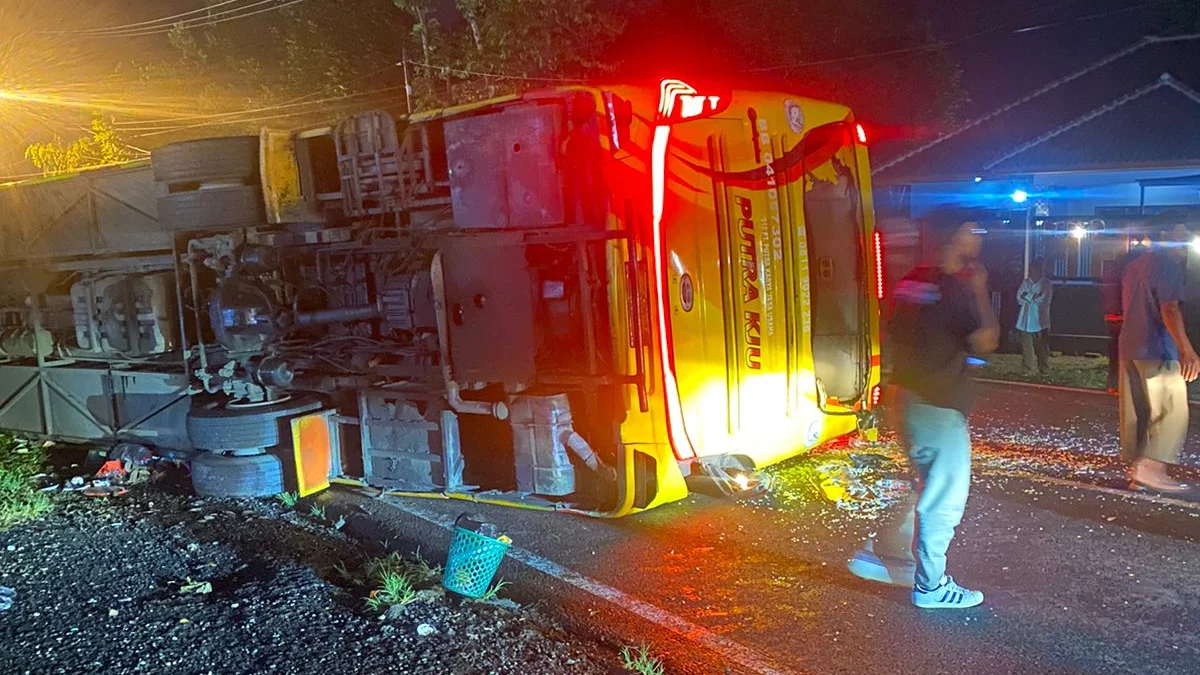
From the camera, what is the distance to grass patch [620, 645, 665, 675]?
3.53m

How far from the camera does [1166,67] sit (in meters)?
15.0

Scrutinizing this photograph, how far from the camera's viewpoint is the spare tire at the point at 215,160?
6090mm

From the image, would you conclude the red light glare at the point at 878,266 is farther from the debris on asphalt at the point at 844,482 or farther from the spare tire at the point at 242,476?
the spare tire at the point at 242,476

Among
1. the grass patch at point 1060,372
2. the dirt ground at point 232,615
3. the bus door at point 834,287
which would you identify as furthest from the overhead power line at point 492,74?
the dirt ground at point 232,615

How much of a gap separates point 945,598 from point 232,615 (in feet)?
10.8

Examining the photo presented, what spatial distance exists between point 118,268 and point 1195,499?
792cm

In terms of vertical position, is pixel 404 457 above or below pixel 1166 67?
below

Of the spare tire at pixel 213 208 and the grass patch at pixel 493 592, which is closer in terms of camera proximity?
the grass patch at pixel 493 592

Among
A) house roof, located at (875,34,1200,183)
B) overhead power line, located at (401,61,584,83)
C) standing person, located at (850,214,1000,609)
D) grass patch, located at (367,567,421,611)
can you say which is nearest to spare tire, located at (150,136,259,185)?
grass patch, located at (367,567,421,611)

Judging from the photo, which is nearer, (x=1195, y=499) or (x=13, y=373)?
(x=1195, y=499)

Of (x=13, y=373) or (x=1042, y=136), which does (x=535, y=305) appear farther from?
(x=1042, y=136)

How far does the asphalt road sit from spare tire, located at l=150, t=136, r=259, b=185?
2.46 metres

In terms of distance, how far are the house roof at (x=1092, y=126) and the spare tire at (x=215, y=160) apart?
11894mm

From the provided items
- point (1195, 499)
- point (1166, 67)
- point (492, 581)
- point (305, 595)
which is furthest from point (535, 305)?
point (1166, 67)
